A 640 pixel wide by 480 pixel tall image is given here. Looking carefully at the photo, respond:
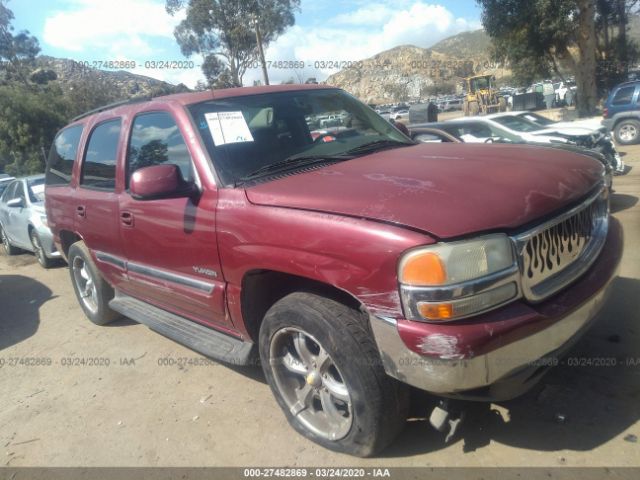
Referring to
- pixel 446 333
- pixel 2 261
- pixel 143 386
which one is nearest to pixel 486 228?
pixel 446 333

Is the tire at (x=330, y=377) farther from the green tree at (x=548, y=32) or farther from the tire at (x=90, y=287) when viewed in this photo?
the green tree at (x=548, y=32)

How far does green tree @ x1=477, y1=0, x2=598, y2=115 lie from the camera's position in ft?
61.3

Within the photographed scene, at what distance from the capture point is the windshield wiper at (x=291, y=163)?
2861mm

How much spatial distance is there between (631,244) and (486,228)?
13.8 feet

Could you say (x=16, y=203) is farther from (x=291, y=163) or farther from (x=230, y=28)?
(x=230, y=28)

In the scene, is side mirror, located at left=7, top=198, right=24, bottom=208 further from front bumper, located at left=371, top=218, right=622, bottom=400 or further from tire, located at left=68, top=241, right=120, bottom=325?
front bumper, located at left=371, top=218, right=622, bottom=400

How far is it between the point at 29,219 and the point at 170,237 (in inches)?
233

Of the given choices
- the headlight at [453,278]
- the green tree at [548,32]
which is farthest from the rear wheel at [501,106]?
the headlight at [453,278]

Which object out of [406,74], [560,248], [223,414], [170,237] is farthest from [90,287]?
[406,74]

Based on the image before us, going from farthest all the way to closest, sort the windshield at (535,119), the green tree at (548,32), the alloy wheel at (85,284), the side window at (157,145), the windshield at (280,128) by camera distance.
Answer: the green tree at (548,32) → the windshield at (535,119) → the alloy wheel at (85,284) → the side window at (157,145) → the windshield at (280,128)

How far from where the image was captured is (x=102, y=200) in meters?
3.89

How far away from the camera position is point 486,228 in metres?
2.03

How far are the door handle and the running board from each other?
2.30 feet

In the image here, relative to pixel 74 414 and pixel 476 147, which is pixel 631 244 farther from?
pixel 74 414
